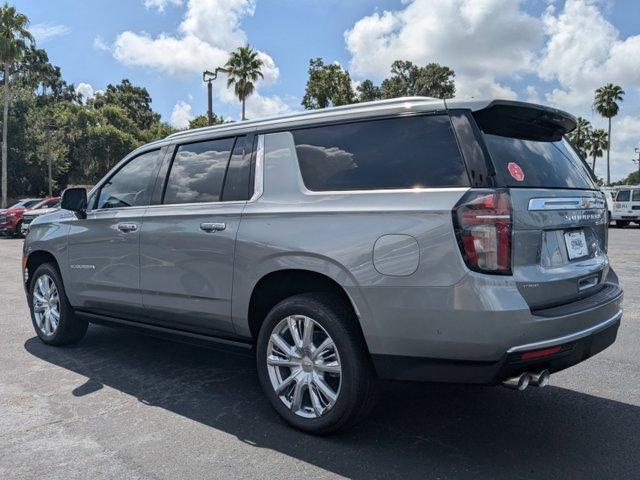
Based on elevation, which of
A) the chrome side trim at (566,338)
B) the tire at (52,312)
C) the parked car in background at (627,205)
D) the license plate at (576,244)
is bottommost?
the parked car in background at (627,205)

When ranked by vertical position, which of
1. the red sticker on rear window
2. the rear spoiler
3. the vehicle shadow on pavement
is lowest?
the vehicle shadow on pavement

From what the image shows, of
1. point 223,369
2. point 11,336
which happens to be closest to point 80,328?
point 11,336

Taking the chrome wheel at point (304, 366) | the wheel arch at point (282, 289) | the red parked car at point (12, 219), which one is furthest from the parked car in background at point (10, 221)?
the chrome wheel at point (304, 366)

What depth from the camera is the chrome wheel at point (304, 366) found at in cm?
341

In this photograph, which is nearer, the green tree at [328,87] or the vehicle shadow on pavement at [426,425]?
the vehicle shadow on pavement at [426,425]

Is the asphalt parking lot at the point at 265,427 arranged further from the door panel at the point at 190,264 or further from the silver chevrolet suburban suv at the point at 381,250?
the door panel at the point at 190,264

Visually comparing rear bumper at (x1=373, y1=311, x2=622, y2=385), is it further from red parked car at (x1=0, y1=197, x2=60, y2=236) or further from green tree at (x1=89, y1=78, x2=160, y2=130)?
green tree at (x1=89, y1=78, x2=160, y2=130)

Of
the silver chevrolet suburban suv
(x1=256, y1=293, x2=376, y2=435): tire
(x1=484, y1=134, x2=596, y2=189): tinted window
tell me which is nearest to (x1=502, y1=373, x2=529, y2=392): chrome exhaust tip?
the silver chevrolet suburban suv

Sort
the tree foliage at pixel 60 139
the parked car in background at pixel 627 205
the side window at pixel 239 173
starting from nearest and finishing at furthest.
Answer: the side window at pixel 239 173 → the parked car in background at pixel 627 205 → the tree foliage at pixel 60 139

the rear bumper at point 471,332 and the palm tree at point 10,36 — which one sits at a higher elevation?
the palm tree at point 10,36

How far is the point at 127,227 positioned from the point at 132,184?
1.49 feet

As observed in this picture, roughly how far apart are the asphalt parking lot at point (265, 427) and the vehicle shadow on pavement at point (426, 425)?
11 mm

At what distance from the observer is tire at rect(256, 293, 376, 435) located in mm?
3256

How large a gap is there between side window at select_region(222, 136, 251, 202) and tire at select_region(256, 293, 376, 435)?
86cm
